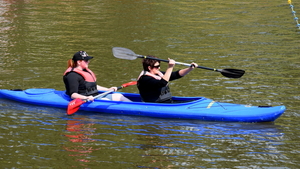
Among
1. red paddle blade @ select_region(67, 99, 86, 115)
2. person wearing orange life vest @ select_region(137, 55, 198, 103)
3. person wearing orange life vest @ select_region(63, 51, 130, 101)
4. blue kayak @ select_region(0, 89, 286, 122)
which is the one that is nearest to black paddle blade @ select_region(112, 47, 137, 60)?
person wearing orange life vest @ select_region(63, 51, 130, 101)

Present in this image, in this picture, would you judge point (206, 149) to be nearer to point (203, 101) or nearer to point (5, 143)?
point (203, 101)

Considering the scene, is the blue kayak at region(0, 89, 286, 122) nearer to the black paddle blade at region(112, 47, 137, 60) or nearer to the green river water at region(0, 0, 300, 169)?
the green river water at region(0, 0, 300, 169)

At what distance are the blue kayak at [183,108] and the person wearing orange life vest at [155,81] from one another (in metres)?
0.15

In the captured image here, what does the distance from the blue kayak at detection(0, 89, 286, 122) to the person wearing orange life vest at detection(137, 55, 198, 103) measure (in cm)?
15

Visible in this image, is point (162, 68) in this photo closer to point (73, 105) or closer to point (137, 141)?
point (73, 105)

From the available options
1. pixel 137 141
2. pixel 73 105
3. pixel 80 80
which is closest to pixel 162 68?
pixel 80 80

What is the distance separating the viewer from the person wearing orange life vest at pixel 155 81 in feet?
24.9

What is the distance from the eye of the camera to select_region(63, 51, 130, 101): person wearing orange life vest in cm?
816

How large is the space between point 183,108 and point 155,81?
60cm

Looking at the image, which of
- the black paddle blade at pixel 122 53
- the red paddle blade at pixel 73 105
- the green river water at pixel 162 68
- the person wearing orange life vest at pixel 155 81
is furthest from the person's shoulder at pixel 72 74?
the person wearing orange life vest at pixel 155 81

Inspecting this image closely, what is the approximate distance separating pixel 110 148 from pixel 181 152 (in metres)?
0.92

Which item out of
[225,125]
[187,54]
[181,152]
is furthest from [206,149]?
[187,54]

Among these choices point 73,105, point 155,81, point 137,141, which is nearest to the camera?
point 137,141

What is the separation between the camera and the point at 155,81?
765 cm
